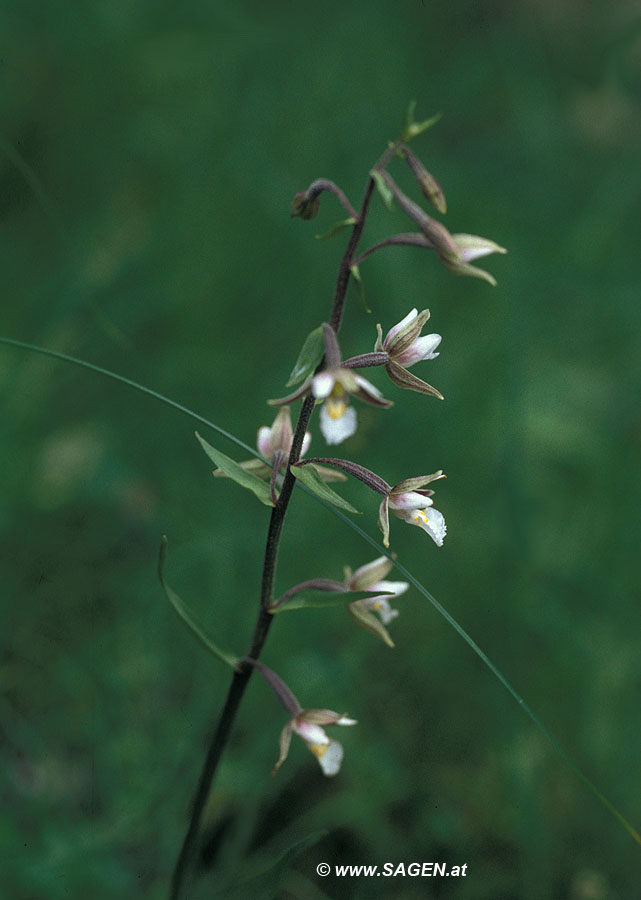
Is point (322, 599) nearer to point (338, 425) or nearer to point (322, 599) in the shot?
point (322, 599)

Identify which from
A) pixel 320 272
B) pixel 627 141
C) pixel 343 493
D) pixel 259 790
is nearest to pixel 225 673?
pixel 259 790

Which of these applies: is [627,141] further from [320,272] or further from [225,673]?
[225,673]

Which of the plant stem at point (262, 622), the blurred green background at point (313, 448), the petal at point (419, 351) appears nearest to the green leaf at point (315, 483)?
the plant stem at point (262, 622)

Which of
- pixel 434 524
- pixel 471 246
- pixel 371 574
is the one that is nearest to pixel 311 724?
pixel 371 574

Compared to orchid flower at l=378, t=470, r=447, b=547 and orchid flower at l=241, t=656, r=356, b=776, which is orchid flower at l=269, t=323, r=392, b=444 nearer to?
orchid flower at l=378, t=470, r=447, b=547

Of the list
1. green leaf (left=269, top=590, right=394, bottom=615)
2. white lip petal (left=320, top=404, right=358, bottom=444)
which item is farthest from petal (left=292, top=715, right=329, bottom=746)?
white lip petal (left=320, top=404, right=358, bottom=444)

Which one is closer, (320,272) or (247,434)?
(247,434)
